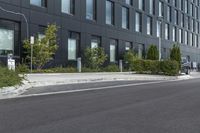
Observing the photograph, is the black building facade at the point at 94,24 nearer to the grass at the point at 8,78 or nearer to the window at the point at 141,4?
the window at the point at 141,4

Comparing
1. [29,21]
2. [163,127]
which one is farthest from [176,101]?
[29,21]

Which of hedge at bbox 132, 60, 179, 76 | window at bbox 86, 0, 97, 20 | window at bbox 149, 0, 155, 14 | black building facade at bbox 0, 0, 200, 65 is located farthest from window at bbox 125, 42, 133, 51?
hedge at bbox 132, 60, 179, 76

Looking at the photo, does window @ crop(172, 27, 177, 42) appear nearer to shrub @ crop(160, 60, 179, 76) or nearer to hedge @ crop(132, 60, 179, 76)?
hedge @ crop(132, 60, 179, 76)

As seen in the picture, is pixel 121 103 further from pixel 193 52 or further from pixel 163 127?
pixel 193 52

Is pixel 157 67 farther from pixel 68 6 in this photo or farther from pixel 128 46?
pixel 128 46

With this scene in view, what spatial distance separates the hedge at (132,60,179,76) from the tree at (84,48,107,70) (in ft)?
11.1

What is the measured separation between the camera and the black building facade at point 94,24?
32062 millimetres

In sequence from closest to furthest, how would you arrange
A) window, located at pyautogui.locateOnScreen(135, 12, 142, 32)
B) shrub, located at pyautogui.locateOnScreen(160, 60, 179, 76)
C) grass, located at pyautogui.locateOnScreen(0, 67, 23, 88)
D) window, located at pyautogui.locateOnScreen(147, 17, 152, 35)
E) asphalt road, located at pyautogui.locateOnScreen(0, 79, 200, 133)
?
asphalt road, located at pyautogui.locateOnScreen(0, 79, 200, 133) → grass, located at pyautogui.locateOnScreen(0, 67, 23, 88) → shrub, located at pyautogui.locateOnScreen(160, 60, 179, 76) → window, located at pyautogui.locateOnScreen(135, 12, 142, 32) → window, located at pyautogui.locateOnScreen(147, 17, 152, 35)

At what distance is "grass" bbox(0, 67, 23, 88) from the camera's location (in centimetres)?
1764

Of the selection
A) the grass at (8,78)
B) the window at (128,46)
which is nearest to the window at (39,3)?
the grass at (8,78)

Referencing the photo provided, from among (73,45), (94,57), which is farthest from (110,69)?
(73,45)

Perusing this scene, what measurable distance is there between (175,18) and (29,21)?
42.8 meters

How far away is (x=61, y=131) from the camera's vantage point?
8195mm

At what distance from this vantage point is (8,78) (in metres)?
18.2
